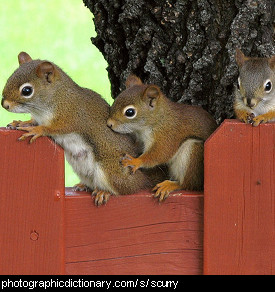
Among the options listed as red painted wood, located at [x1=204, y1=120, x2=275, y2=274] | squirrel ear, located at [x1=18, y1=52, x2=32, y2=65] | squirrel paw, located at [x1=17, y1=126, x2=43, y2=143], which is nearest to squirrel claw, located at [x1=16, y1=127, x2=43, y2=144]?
squirrel paw, located at [x1=17, y1=126, x2=43, y2=143]

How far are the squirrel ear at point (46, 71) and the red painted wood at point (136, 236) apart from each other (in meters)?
0.53

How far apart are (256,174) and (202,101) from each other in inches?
35.8

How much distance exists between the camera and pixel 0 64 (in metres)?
6.11

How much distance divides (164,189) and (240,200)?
30 centimetres

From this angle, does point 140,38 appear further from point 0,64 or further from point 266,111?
point 0,64

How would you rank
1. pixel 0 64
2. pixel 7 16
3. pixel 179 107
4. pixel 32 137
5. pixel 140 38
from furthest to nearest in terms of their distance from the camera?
pixel 7 16, pixel 0 64, pixel 140 38, pixel 179 107, pixel 32 137

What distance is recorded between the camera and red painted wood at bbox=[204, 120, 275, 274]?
91.0 inches

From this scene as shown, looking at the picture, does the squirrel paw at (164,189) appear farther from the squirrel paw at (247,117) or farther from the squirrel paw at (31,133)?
the squirrel paw at (31,133)

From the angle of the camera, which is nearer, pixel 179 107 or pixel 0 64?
pixel 179 107

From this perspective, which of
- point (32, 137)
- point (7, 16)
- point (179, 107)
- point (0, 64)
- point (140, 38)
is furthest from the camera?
point (7, 16)

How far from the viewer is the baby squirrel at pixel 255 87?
283cm

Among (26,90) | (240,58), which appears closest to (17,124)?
(26,90)

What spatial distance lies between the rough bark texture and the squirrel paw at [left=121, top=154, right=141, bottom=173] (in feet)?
1.99
